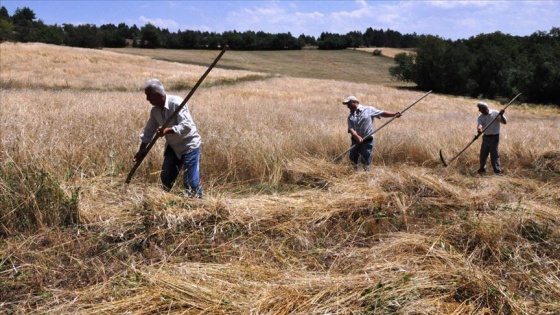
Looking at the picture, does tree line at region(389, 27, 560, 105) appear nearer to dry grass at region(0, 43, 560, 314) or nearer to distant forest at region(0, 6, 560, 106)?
distant forest at region(0, 6, 560, 106)

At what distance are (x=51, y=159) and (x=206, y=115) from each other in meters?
5.78

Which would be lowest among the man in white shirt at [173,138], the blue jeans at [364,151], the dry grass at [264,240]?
the dry grass at [264,240]

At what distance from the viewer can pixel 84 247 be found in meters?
3.50

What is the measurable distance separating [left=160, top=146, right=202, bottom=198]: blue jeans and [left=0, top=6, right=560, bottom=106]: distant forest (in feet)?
143

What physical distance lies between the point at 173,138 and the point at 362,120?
324 cm

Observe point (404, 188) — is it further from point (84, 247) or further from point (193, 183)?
point (84, 247)

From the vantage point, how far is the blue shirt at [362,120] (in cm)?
685

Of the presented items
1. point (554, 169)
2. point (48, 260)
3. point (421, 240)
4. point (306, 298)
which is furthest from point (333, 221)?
point (554, 169)

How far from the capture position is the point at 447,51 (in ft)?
171

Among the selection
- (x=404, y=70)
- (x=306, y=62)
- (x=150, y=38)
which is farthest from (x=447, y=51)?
(x=150, y=38)

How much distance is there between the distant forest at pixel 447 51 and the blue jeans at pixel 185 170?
1712 inches

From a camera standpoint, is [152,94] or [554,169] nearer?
[152,94]

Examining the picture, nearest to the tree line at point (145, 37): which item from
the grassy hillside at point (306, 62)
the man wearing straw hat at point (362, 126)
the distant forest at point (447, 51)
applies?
the distant forest at point (447, 51)

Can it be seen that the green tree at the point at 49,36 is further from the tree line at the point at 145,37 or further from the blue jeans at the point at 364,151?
the blue jeans at the point at 364,151
